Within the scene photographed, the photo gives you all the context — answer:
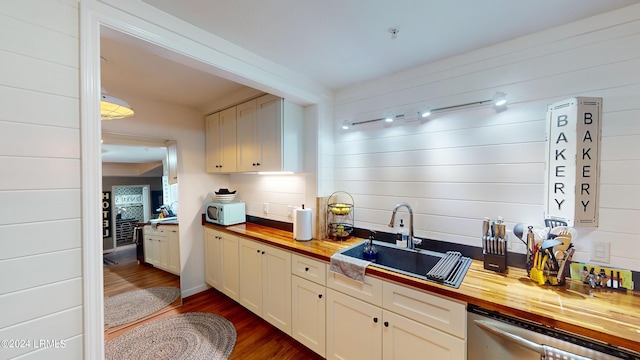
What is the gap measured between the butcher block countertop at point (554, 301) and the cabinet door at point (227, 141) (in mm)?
2099

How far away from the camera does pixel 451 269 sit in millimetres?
1533

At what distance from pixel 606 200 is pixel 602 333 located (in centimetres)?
82

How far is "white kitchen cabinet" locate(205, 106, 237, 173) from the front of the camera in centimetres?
288

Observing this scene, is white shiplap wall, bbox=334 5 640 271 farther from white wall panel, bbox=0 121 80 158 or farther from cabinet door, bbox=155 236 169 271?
cabinet door, bbox=155 236 169 271

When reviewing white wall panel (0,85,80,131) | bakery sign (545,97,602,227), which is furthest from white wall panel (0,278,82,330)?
bakery sign (545,97,602,227)

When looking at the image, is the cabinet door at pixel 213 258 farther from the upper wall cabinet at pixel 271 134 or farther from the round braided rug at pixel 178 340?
the upper wall cabinet at pixel 271 134

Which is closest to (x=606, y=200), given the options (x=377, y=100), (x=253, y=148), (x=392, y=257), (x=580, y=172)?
(x=580, y=172)

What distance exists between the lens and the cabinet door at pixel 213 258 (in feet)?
9.59

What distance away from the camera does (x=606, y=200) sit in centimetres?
137

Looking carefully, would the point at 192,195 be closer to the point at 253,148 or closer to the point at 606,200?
the point at 253,148

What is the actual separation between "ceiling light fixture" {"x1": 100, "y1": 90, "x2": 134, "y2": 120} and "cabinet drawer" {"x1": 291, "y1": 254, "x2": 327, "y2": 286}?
174 centimetres

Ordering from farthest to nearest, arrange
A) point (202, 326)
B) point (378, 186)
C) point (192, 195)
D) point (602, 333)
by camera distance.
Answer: point (192, 195) < point (202, 326) < point (378, 186) < point (602, 333)

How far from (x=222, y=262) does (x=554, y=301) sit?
2.92 meters

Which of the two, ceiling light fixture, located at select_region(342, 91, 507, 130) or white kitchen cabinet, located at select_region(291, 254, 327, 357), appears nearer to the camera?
ceiling light fixture, located at select_region(342, 91, 507, 130)
